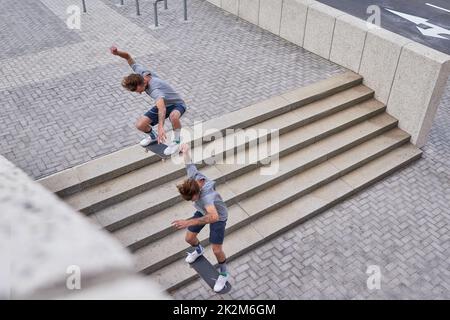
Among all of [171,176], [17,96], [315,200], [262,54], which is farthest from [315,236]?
[17,96]

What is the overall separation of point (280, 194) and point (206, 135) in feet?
5.84

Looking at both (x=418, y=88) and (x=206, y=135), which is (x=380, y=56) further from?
(x=206, y=135)

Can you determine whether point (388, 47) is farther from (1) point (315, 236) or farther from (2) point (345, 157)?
(1) point (315, 236)

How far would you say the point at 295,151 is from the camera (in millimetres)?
8414

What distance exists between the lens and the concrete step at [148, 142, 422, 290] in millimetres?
6488

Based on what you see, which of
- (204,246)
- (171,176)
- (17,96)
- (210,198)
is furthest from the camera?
(17,96)

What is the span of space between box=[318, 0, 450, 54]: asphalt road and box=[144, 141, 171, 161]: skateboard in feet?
32.6

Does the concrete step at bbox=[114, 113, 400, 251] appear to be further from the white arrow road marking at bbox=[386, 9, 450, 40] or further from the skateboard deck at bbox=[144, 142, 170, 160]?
the white arrow road marking at bbox=[386, 9, 450, 40]

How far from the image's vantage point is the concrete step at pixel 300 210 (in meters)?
6.49

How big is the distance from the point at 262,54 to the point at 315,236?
5.65m

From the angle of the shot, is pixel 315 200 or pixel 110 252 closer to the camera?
pixel 110 252

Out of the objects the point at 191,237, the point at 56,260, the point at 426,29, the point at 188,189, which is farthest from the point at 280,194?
the point at 426,29

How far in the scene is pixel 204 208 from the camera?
530 centimetres

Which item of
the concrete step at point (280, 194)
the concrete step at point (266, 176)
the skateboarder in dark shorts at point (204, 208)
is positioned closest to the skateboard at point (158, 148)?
the concrete step at point (266, 176)
